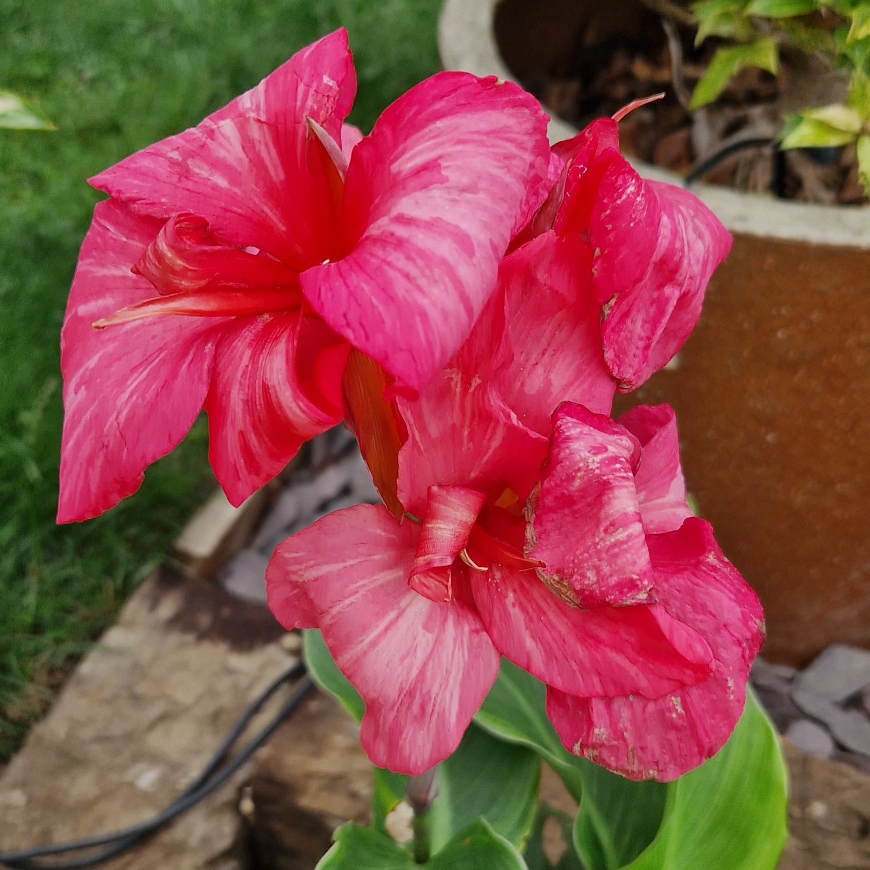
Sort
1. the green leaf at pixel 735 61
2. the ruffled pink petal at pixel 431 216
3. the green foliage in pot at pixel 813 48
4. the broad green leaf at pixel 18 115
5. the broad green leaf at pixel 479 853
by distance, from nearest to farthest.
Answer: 1. the ruffled pink petal at pixel 431 216
2. the broad green leaf at pixel 479 853
3. the broad green leaf at pixel 18 115
4. the green foliage in pot at pixel 813 48
5. the green leaf at pixel 735 61

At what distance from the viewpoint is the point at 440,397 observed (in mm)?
333

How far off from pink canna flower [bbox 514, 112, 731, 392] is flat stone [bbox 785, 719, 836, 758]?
1034 millimetres

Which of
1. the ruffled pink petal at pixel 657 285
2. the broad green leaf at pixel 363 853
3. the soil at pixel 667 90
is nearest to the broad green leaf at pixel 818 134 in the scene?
the soil at pixel 667 90

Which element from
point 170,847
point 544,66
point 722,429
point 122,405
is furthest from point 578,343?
point 544,66

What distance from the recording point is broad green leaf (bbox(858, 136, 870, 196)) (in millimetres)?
748

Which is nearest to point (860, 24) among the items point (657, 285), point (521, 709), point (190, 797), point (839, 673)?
point (657, 285)

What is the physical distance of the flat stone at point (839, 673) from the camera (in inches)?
47.6

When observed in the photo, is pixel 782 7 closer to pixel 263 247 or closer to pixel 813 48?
pixel 813 48

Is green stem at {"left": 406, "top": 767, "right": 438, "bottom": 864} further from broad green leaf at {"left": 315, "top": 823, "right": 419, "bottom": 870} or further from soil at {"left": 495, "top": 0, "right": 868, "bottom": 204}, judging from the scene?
soil at {"left": 495, "top": 0, "right": 868, "bottom": 204}

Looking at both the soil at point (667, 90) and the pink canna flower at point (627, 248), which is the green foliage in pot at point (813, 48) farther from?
the pink canna flower at point (627, 248)

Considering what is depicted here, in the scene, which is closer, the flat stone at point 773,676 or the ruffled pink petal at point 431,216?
the ruffled pink petal at point 431,216

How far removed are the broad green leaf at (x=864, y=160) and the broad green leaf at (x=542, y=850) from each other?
0.62 metres

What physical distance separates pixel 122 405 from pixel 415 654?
0.51 ft

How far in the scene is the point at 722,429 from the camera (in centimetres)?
96
